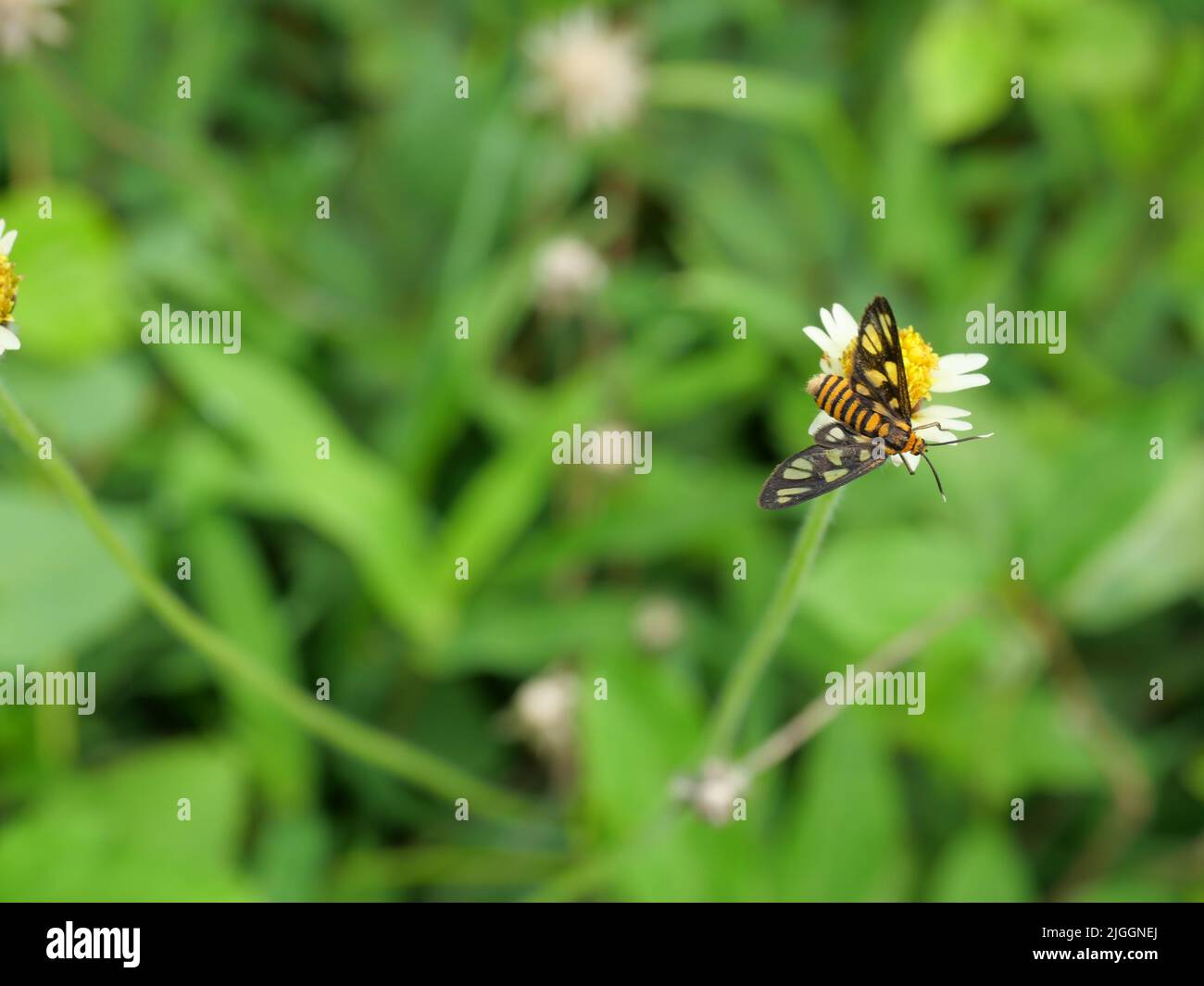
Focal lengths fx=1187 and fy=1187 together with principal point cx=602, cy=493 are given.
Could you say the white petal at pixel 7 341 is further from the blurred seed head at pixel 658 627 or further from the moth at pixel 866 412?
the blurred seed head at pixel 658 627

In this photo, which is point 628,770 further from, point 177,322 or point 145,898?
point 177,322

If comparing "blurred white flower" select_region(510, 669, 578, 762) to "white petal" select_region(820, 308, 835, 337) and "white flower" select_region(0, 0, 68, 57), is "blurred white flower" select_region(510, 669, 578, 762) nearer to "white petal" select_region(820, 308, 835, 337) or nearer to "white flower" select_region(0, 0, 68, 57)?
"white petal" select_region(820, 308, 835, 337)

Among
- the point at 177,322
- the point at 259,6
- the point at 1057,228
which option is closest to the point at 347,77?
the point at 259,6

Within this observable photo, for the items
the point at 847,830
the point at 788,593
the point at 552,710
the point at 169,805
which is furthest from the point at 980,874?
the point at 169,805

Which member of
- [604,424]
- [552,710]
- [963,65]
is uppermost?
[963,65]

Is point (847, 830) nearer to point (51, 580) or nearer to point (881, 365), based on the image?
point (881, 365)

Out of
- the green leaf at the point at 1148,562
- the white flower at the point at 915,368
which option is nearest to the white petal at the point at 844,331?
the white flower at the point at 915,368
